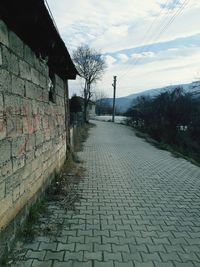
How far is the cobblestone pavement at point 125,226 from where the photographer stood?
3.38 m

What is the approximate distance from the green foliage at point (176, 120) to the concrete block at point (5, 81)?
17.1 metres

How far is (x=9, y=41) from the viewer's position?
11.2 feet

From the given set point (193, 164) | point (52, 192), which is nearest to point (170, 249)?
point (52, 192)

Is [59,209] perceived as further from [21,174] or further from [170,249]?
[170,249]

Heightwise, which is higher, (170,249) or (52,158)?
(52,158)

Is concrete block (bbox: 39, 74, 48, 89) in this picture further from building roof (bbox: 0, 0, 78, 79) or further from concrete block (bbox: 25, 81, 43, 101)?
building roof (bbox: 0, 0, 78, 79)

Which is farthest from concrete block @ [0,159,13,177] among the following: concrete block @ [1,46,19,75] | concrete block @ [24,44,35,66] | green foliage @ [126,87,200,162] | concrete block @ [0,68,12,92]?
green foliage @ [126,87,200,162]

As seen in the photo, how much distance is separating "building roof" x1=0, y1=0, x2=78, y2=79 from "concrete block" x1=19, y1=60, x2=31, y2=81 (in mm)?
338

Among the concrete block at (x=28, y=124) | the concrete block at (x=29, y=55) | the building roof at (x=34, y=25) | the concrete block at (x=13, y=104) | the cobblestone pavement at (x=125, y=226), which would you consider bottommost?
the cobblestone pavement at (x=125, y=226)

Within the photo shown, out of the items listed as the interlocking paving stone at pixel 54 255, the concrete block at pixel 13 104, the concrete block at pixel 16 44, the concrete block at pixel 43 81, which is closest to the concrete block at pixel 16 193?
the interlocking paving stone at pixel 54 255

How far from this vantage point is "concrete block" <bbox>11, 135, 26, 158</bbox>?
11.8ft

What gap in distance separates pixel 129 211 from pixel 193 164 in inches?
245

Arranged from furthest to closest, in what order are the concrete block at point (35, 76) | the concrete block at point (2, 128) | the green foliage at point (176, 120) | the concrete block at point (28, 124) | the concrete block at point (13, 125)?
the green foliage at point (176, 120) → the concrete block at point (35, 76) → the concrete block at point (28, 124) → the concrete block at point (13, 125) → the concrete block at point (2, 128)

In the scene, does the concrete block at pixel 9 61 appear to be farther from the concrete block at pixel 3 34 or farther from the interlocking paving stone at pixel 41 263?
the interlocking paving stone at pixel 41 263
